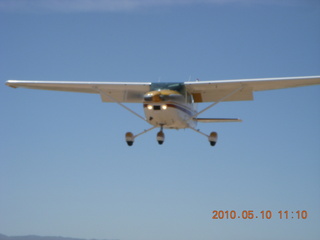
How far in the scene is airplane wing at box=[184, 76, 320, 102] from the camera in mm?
23453

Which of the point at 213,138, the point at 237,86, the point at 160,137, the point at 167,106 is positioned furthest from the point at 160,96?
the point at 237,86

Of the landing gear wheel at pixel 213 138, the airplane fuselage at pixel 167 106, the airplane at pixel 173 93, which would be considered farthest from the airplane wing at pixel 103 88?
the landing gear wheel at pixel 213 138

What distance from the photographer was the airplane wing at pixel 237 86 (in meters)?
23.5

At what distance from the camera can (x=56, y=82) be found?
25859 millimetres

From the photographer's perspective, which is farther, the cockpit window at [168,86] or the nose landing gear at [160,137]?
the nose landing gear at [160,137]

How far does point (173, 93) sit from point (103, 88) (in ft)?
15.3

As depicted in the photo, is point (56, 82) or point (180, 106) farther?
point (56, 82)

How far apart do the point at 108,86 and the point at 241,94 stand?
5711 millimetres

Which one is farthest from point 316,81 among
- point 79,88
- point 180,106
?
point 79,88

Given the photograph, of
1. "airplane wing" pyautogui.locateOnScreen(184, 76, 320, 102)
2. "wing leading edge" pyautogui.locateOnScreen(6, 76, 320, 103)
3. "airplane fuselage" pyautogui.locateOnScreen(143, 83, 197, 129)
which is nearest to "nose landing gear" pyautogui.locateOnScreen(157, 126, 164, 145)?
"airplane fuselage" pyautogui.locateOnScreen(143, 83, 197, 129)

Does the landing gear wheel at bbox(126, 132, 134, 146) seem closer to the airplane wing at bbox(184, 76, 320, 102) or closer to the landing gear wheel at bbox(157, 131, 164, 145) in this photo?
the landing gear wheel at bbox(157, 131, 164, 145)

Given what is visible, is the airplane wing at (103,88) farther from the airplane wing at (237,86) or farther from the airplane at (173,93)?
the airplane wing at (237,86)

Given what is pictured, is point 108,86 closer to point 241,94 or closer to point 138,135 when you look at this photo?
point 138,135

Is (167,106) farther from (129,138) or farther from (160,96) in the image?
(129,138)
